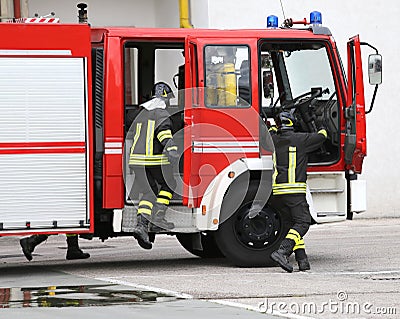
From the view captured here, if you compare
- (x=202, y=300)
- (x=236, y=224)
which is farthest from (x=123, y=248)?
(x=202, y=300)

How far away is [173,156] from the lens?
38.8ft

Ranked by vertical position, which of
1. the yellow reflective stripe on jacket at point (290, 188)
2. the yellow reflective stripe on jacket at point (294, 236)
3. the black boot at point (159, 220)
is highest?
the yellow reflective stripe on jacket at point (290, 188)

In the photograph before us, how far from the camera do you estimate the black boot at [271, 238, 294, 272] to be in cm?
1133

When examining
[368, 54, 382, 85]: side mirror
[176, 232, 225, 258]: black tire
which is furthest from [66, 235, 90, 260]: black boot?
[368, 54, 382, 85]: side mirror

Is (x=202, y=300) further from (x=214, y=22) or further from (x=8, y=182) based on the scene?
(x=214, y=22)

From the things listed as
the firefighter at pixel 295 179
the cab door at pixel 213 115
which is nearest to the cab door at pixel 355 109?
the firefighter at pixel 295 179

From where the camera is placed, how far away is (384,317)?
26.7 ft

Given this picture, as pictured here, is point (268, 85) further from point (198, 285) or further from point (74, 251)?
point (74, 251)

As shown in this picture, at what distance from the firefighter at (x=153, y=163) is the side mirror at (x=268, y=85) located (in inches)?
48.1

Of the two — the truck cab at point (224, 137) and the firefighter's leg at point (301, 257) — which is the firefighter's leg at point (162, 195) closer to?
the truck cab at point (224, 137)

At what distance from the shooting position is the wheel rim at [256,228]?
1192 centimetres

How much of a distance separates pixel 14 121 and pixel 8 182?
0.65 metres

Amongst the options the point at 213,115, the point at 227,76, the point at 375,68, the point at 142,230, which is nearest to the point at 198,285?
the point at 142,230

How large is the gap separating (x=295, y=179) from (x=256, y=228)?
743 mm
